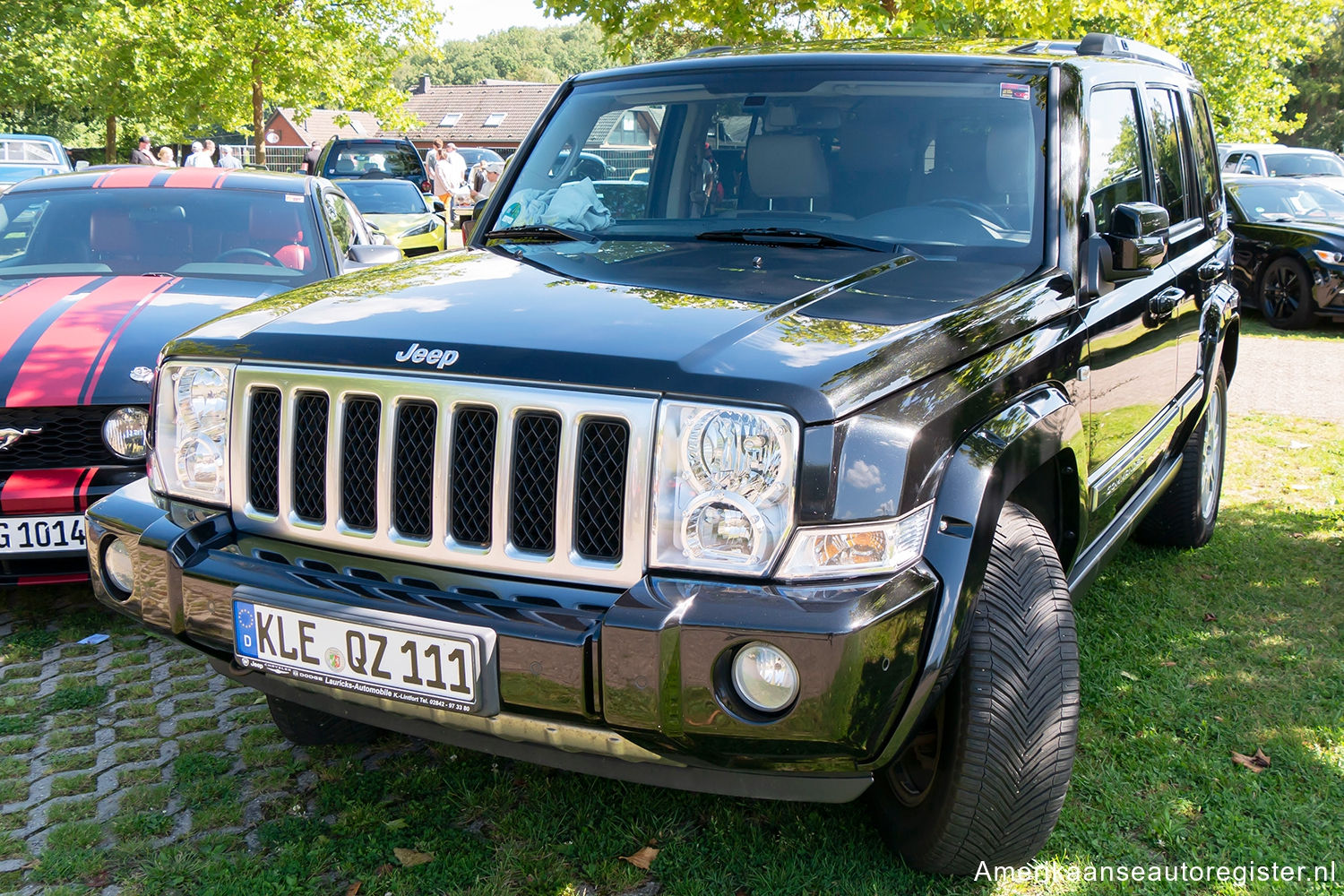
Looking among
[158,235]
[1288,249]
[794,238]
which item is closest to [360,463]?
[794,238]

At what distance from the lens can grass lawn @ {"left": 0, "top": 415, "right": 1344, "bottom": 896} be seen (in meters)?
2.75

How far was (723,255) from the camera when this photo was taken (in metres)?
3.11

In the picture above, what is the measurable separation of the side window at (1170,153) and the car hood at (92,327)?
12.2 ft

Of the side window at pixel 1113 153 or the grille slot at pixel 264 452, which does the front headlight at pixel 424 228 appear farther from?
the grille slot at pixel 264 452

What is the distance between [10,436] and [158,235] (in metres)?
1.85

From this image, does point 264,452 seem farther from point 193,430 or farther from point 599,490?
point 599,490

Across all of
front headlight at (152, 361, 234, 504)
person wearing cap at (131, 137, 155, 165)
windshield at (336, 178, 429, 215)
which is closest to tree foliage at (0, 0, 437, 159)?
person wearing cap at (131, 137, 155, 165)

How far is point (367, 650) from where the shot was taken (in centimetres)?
231

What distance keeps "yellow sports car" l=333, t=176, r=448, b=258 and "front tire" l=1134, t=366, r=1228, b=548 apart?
383 inches

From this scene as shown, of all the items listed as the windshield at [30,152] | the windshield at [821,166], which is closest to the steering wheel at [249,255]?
the windshield at [821,166]

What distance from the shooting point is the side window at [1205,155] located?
189 inches

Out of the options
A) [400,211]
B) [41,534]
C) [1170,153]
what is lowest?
[41,534]

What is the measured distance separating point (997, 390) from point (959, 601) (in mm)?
550

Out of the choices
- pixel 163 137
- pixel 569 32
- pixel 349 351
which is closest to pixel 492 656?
pixel 349 351
